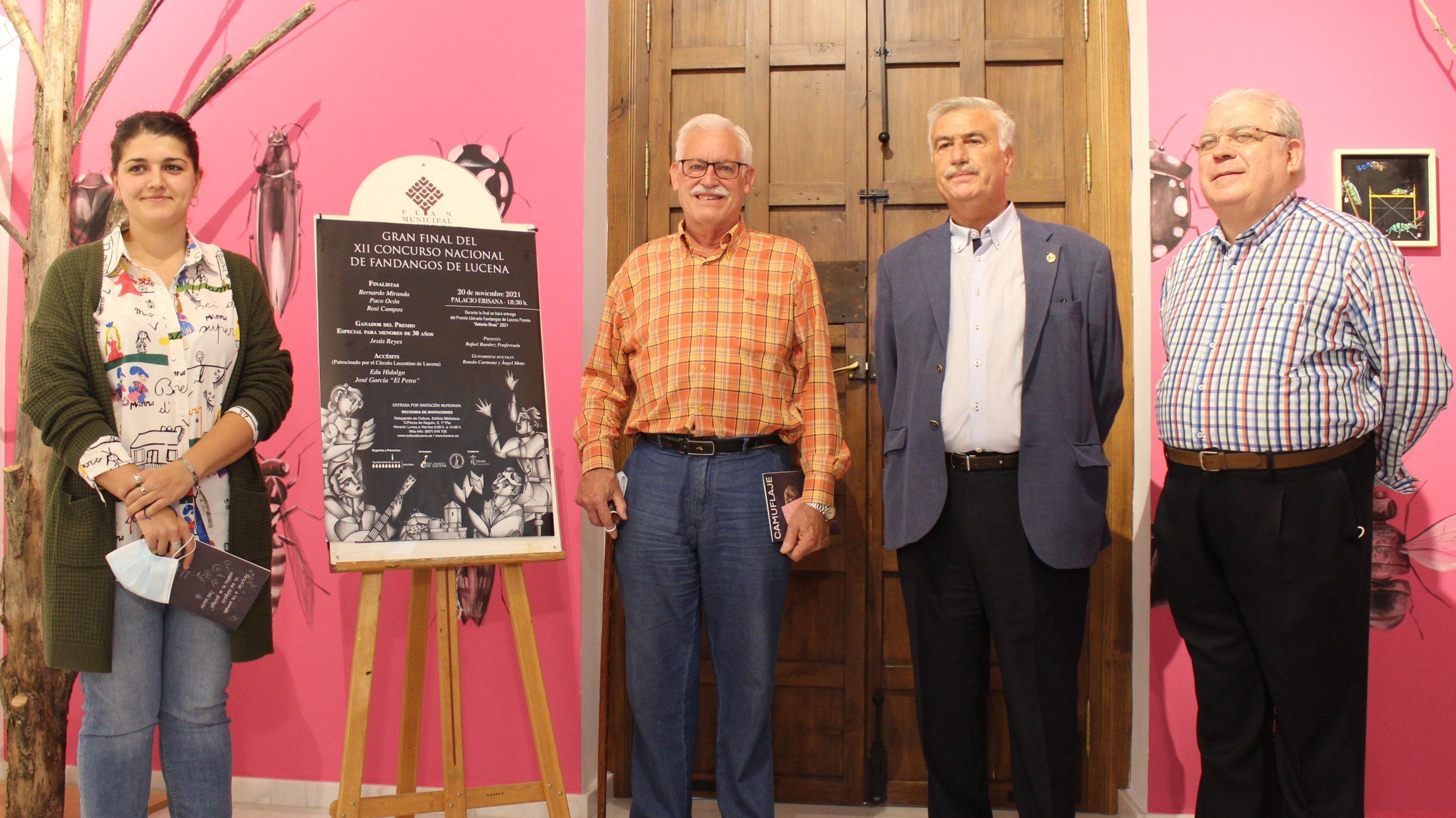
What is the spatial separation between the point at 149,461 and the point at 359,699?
0.67m

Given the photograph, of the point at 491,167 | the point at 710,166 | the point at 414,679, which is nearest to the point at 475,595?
the point at 414,679

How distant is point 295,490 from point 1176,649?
2.51 meters

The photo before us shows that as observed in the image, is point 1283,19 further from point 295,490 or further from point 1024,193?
point 295,490

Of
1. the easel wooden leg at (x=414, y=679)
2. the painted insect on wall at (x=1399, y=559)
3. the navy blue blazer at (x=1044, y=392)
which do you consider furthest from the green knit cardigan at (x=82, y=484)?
the painted insect on wall at (x=1399, y=559)

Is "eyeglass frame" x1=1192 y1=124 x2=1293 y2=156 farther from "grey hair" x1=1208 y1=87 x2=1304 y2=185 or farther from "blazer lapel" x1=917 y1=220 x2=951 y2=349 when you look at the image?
"blazer lapel" x1=917 y1=220 x2=951 y2=349

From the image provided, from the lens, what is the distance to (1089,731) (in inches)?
99.5

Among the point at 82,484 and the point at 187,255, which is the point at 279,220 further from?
the point at 82,484

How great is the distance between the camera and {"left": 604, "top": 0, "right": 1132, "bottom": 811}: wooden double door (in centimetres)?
259

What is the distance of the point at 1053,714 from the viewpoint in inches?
74.1

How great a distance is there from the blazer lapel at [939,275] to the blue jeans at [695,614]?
1.64 ft

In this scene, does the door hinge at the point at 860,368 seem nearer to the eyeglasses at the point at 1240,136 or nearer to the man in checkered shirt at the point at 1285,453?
the man in checkered shirt at the point at 1285,453

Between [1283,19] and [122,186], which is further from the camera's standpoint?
[1283,19]

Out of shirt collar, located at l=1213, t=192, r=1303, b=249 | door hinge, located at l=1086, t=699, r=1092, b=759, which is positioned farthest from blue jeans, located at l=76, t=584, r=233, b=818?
shirt collar, located at l=1213, t=192, r=1303, b=249

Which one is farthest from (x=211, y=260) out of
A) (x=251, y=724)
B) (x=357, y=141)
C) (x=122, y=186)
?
(x=251, y=724)
